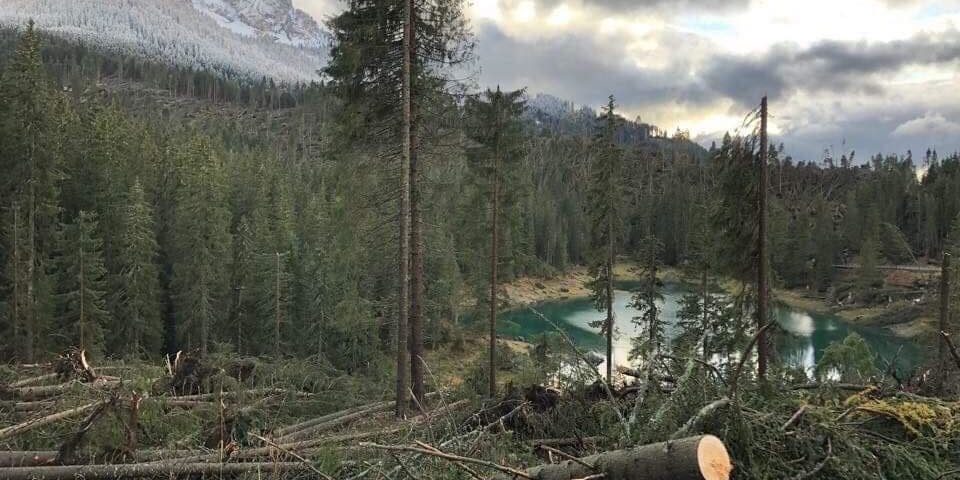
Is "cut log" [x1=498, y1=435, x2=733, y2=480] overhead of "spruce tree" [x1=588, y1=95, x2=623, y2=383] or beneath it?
beneath

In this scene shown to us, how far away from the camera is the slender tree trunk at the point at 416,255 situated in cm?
1154

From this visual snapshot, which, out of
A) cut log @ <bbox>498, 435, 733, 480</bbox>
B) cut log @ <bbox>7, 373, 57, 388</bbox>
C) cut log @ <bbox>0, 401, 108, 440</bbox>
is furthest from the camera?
cut log @ <bbox>7, 373, 57, 388</bbox>

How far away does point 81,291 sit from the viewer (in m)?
21.8

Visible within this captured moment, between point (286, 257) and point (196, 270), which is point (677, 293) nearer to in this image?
point (286, 257)

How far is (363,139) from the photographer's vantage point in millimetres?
11406

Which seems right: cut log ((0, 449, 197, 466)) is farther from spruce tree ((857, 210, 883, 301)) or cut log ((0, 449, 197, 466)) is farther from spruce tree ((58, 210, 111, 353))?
spruce tree ((857, 210, 883, 301))

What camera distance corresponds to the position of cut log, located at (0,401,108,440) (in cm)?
541

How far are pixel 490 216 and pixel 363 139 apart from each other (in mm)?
8757

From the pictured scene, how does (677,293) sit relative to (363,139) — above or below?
below

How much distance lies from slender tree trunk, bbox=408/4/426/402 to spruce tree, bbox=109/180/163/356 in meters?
18.5

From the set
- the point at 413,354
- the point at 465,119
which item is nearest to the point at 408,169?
the point at 465,119

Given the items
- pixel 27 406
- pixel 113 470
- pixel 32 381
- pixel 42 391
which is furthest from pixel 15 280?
pixel 113 470

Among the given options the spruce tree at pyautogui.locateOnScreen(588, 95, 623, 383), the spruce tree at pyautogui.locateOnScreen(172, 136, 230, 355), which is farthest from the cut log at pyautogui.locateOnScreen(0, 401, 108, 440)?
the spruce tree at pyautogui.locateOnScreen(172, 136, 230, 355)

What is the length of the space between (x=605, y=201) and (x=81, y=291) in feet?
67.9
